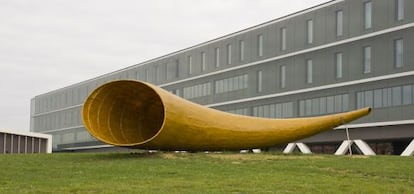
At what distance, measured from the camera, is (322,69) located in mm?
51281

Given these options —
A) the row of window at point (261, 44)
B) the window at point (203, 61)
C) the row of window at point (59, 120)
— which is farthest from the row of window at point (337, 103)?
the row of window at point (59, 120)

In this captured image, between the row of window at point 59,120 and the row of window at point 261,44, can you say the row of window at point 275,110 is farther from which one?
the row of window at point 59,120

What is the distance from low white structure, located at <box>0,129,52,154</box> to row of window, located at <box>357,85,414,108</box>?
1090 inches

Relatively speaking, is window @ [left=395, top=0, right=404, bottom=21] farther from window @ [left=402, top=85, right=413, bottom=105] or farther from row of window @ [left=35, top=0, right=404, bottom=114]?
window @ [left=402, top=85, right=413, bottom=105]

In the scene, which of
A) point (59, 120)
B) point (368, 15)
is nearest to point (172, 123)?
point (368, 15)

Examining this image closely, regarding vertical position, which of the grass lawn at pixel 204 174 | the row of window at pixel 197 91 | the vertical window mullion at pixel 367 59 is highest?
the vertical window mullion at pixel 367 59

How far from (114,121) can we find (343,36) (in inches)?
1123

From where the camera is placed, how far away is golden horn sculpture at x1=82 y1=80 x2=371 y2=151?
2226 cm

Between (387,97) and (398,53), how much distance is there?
3106mm

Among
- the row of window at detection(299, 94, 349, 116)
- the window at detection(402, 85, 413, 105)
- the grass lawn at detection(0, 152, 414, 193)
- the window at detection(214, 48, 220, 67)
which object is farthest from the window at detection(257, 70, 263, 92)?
the grass lawn at detection(0, 152, 414, 193)

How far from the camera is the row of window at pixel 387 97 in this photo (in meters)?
44.2

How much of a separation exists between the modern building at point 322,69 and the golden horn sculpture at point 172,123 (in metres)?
20.6

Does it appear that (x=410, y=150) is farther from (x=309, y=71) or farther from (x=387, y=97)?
(x=309, y=71)

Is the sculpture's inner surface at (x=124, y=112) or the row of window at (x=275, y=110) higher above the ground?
the row of window at (x=275, y=110)
